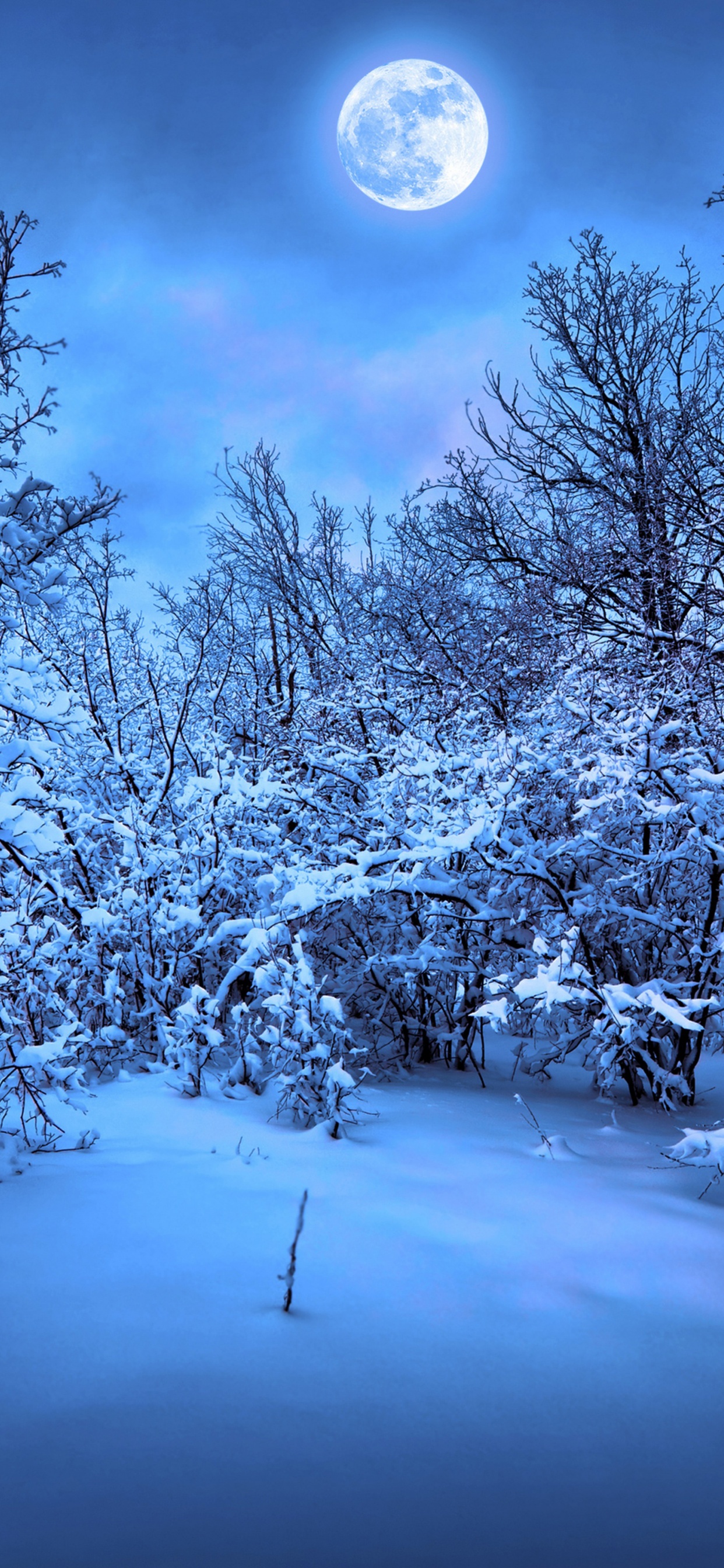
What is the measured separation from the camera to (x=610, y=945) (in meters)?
5.07

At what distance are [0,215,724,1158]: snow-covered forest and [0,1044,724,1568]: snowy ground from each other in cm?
85

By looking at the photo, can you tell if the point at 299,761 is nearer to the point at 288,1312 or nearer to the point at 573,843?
the point at 573,843

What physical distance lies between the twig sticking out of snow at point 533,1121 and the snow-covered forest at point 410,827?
0.43 metres

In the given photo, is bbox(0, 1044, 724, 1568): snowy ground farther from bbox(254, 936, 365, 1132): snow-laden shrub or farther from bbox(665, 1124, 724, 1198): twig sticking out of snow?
bbox(254, 936, 365, 1132): snow-laden shrub

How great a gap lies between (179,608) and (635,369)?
6404 mm

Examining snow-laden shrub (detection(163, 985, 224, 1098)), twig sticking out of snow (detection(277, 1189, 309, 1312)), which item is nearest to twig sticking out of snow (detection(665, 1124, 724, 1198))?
twig sticking out of snow (detection(277, 1189, 309, 1312))

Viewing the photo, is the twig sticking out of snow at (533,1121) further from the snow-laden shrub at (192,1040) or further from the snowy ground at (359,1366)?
the snow-laden shrub at (192,1040)

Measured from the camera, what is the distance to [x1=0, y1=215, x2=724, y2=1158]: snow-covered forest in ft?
12.8

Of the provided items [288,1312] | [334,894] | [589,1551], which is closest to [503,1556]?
[589,1551]

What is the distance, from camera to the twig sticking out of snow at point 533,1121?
3.58 metres

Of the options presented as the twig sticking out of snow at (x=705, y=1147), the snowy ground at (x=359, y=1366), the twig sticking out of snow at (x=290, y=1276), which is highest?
the twig sticking out of snow at (x=705, y=1147)

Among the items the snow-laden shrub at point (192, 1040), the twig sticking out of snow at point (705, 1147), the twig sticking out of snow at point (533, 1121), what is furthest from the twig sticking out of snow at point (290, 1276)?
the snow-laden shrub at point (192, 1040)

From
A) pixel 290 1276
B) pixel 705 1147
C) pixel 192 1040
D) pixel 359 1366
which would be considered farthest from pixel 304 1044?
pixel 359 1366

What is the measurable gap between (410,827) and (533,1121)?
1788mm
